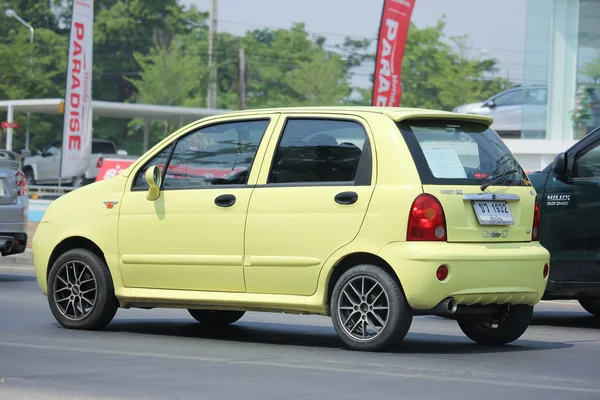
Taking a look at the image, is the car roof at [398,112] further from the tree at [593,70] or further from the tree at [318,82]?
the tree at [318,82]

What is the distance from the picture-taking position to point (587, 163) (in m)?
11.1

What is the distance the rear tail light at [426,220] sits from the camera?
8.26 m

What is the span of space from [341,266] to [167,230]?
4.82ft

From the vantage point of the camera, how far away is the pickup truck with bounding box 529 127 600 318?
10.9 meters

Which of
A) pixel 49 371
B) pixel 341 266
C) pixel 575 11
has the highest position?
pixel 575 11

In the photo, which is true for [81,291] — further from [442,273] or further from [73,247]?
[442,273]

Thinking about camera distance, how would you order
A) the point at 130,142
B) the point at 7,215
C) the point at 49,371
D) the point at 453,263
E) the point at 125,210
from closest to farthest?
the point at 49,371 → the point at 453,263 → the point at 125,210 → the point at 7,215 → the point at 130,142

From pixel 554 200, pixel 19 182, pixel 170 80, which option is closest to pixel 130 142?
pixel 170 80

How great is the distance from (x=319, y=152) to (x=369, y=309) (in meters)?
1.19

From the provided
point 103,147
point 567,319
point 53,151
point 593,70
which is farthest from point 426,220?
point 103,147

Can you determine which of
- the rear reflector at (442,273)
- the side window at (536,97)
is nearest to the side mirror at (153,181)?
the rear reflector at (442,273)

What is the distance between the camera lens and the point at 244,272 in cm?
898

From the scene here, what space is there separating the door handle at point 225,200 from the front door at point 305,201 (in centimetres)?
18

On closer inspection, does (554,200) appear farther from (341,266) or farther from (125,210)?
(125,210)
